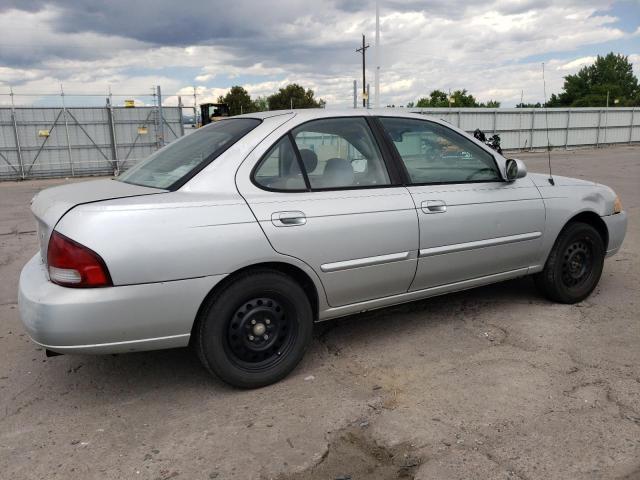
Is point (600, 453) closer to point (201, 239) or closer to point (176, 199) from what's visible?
point (201, 239)

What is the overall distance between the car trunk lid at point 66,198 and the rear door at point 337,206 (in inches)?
25.6

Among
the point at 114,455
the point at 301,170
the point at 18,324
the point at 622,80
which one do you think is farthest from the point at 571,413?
the point at 622,80

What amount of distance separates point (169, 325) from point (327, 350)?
129cm

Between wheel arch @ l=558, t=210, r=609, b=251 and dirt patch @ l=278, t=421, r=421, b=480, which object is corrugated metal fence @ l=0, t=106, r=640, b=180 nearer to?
wheel arch @ l=558, t=210, r=609, b=251

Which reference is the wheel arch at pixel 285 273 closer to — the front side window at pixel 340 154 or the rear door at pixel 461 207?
the front side window at pixel 340 154

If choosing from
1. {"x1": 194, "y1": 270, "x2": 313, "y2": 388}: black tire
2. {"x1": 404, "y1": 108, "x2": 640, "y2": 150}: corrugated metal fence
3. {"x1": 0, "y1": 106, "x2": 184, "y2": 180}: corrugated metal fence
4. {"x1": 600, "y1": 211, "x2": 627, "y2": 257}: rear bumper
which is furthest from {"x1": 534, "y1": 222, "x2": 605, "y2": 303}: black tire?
{"x1": 404, "y1": 108, "x2": 640, "y2": 150}: corrugated metal fence

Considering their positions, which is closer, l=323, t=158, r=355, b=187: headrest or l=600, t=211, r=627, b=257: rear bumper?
l=323, t=158, r=355, b=187: headrest

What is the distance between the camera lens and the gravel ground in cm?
247

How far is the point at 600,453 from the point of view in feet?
8.21

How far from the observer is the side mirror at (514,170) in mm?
3984

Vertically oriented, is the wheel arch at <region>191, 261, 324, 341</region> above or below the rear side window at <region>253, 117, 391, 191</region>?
below

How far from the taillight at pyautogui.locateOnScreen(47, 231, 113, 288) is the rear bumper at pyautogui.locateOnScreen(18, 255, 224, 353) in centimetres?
4

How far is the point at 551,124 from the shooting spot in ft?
102

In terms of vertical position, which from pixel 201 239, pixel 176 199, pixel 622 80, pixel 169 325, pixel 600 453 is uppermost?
pixel 622 80
